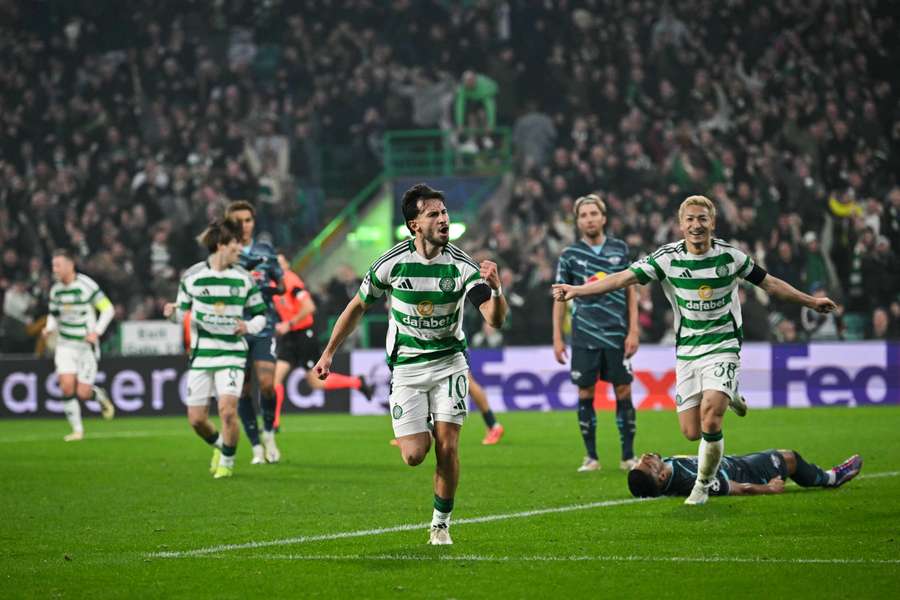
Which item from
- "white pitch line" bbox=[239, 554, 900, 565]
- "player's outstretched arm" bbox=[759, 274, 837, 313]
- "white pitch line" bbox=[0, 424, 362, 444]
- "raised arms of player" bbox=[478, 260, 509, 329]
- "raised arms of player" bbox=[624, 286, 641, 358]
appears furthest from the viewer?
"white pitch line" bbox=[0, 424, 362, 444]

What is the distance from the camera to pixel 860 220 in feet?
78.3

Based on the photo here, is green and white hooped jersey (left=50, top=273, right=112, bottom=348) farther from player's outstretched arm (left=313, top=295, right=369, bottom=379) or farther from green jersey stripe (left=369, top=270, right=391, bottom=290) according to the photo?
green jersey stripe (left=369, top=270, right=391, bottom=290)

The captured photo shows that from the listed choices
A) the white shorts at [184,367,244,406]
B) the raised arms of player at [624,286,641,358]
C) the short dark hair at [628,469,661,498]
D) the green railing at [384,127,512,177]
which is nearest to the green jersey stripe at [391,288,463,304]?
the short dark hair at [628,469,661,498]

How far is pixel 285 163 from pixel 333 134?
1.27 meters

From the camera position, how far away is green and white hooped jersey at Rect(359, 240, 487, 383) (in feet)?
26.4

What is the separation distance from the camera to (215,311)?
12.8 metres

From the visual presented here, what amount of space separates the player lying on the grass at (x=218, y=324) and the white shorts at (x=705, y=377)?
4481 millimetres

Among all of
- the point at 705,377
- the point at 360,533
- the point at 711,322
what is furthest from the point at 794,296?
the point at 360,533

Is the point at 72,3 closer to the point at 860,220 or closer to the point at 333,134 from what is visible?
the point at 333,134

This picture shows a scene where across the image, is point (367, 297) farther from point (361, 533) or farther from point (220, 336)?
point (220, 336)

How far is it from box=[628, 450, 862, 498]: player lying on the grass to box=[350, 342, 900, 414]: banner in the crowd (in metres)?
11.9

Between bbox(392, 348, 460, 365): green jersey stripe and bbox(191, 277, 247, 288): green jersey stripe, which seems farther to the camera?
bbox(191, 277, 247, 288): green jersey stripe

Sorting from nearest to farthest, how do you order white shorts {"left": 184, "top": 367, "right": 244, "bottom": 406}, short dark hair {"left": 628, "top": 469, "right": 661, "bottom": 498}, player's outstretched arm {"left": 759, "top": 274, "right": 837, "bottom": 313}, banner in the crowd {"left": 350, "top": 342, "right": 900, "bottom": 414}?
player's outstretched arm {"left": 759, "top": 274, "right": 837, "bottom": 313}, short dark hair {"left": 628, "top": 469, "right": 661, "bottom": 498}, white shorts {"left": 184, "top": 367, "right": 244, "bottom": 406}, banner in the crowd {"left": 350, "top": 342, "right": 900, "bottom": 414}

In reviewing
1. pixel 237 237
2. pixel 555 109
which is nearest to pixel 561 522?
pixel 237 237
